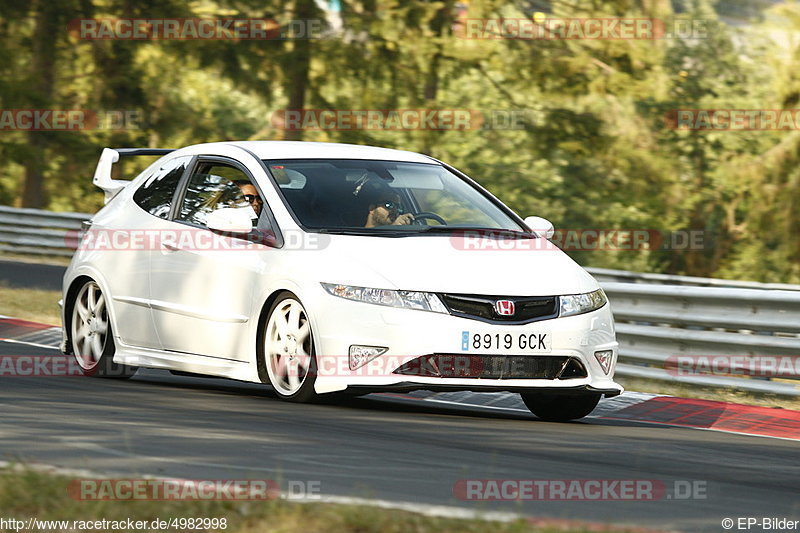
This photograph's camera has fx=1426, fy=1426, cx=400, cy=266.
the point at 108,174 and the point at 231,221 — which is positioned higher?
the point at 108,174

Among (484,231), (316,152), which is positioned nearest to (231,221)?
(316,152)

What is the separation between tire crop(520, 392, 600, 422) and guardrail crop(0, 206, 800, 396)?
2.29 meters

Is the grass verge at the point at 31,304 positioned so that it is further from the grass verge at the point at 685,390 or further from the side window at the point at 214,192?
the side window at the point at 214,192

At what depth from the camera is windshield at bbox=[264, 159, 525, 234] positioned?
8945 mm

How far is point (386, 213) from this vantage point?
9.09 meters

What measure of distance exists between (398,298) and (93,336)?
124 inches

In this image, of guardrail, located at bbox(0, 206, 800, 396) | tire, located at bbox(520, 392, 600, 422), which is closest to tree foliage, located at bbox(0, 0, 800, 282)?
guardrail, located at bbox(0, 206, 800, 396)

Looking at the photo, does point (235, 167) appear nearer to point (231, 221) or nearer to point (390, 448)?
point (231, 221)

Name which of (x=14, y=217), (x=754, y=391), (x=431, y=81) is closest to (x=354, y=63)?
(x=431, y=81)

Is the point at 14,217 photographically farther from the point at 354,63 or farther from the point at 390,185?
the point at 390,185

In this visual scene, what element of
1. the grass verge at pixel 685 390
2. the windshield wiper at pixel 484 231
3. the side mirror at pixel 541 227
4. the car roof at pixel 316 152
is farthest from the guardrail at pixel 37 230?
the windshield wiper at pixel 484 231

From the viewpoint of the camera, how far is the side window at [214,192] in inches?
369

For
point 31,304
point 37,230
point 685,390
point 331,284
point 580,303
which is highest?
point 331,284

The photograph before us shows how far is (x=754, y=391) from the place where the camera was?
35.3ft
